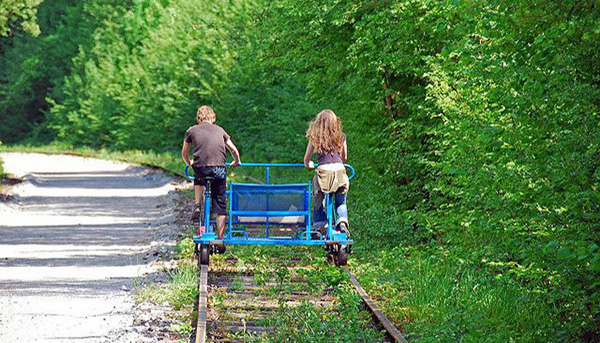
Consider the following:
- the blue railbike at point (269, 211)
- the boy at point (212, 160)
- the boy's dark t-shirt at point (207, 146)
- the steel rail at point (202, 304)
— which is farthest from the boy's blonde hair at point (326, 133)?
the steel rail at point (202, 304)

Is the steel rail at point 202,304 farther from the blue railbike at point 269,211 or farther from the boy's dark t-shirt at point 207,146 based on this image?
the boy's dark t-shirt at point 207,146

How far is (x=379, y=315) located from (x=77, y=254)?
7.70 meters

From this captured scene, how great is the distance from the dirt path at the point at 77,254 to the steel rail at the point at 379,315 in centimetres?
228

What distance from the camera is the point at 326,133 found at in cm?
1317

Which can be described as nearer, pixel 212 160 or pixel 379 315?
pixel 379 315

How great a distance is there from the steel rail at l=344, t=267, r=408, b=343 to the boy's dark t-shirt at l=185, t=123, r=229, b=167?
261 centimetres

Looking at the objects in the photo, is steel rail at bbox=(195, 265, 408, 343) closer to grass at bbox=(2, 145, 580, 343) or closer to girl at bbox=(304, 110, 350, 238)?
grass at bbox=(2, 145, 580, 343)

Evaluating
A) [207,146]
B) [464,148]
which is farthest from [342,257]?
[464,148]

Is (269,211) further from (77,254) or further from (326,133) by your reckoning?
(77,254)

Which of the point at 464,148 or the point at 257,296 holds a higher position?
the point at 464,148

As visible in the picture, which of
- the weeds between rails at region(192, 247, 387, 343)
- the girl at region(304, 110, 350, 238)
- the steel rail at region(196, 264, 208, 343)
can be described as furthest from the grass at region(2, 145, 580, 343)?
the girl at region(304, 110, 350, 238)

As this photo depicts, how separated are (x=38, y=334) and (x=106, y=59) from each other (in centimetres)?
6152

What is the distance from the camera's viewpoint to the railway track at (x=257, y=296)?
31.9 ft

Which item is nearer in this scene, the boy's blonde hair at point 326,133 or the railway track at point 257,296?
the railway track at point 257,296
